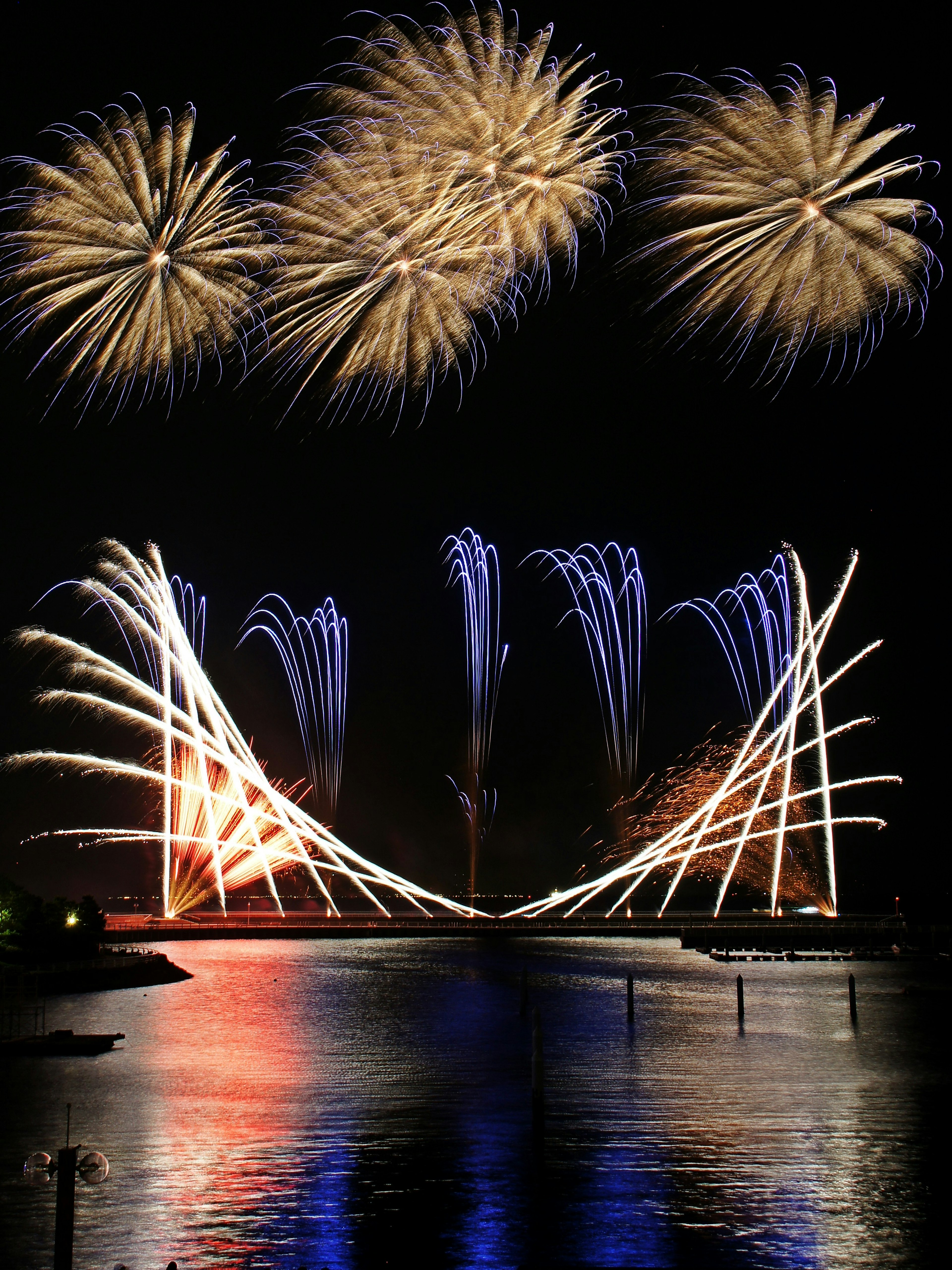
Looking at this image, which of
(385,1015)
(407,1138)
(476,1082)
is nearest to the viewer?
(407,1138)

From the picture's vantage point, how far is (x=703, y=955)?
6988 cm

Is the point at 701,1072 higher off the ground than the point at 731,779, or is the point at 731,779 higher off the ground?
the point at 731,779

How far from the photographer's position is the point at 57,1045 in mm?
26953

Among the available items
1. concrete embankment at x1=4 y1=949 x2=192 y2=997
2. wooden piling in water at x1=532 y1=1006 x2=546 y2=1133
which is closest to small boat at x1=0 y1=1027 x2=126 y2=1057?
concrete embankment at x1=4 y1=949 x2=192 y2=997

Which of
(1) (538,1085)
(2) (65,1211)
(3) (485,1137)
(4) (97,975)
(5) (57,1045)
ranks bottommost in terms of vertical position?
(4) (97,975)

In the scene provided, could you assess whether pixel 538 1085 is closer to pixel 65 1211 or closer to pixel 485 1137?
pixel 485 1137

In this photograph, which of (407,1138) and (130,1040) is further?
(130,1040)

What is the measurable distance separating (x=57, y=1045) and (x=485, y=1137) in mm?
12975

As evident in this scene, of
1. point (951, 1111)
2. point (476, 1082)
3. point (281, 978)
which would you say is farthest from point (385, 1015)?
point (951, 1111)

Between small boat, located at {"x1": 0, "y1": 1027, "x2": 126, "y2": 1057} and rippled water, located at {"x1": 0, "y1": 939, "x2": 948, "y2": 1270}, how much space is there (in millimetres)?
695

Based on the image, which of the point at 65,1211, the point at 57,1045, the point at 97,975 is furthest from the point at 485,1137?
the point at 97,975

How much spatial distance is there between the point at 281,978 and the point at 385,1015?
16.0 m

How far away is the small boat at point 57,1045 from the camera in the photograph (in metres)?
26.7

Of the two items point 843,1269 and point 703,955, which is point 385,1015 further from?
point 703,955
